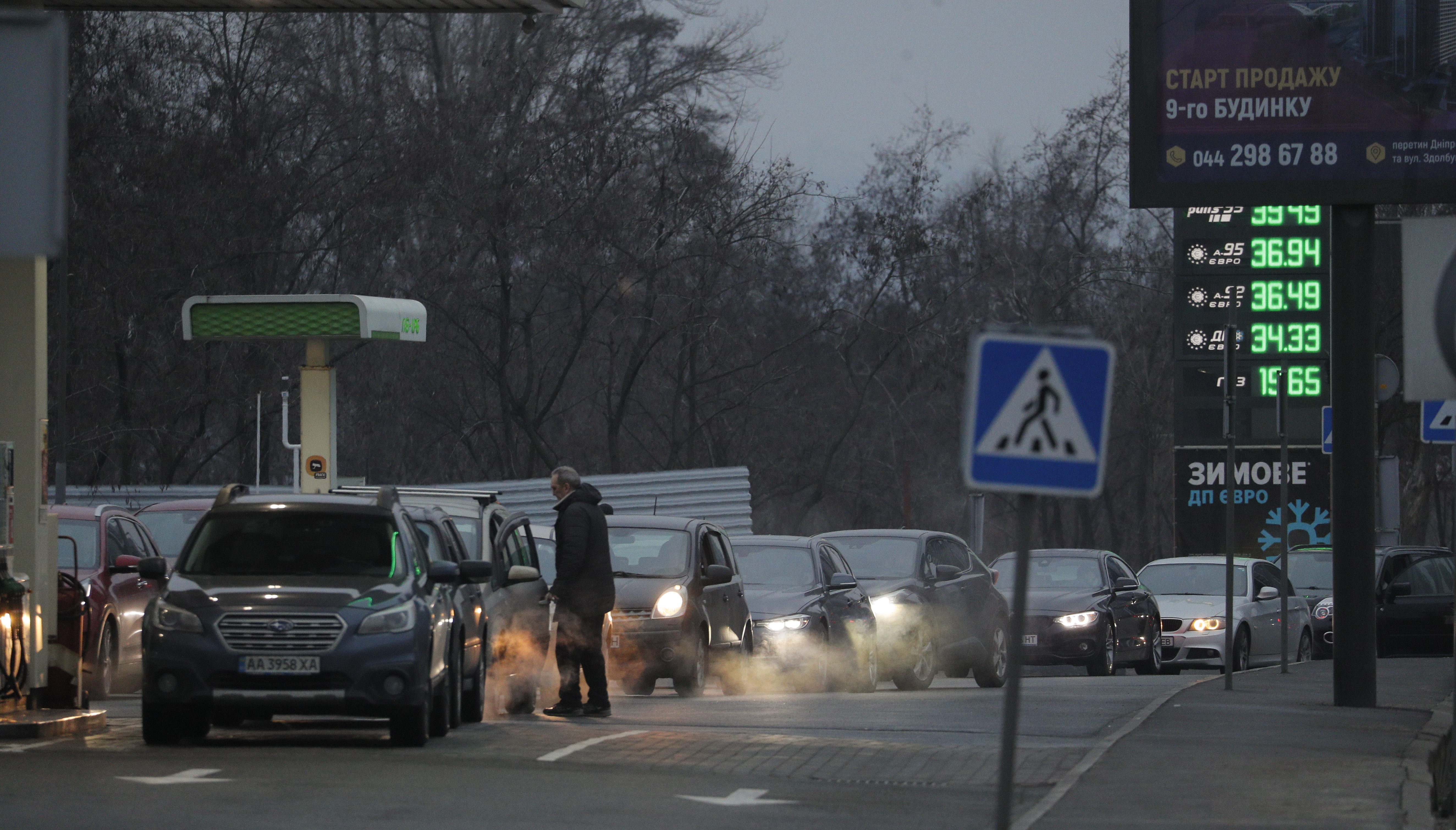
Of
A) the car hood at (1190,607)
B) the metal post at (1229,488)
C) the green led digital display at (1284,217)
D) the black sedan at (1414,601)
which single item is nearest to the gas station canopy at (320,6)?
the metal post at (1229,488)

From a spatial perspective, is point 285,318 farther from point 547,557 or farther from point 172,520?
point 547,557

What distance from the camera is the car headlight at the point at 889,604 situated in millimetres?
22875

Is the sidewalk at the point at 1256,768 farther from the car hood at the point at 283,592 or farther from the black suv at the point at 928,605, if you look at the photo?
the car hood at the point at 283,592

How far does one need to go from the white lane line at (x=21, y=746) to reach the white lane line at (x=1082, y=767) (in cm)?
582

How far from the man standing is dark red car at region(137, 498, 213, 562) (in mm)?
7516

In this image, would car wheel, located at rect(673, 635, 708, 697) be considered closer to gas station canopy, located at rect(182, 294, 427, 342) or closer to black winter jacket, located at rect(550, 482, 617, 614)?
black winter jacket, located at rect(550, 482, 617, 614)

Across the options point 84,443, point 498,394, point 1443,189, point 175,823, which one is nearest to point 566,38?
point 498,394

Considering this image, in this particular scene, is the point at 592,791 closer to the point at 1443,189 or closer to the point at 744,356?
the point at 1443,189

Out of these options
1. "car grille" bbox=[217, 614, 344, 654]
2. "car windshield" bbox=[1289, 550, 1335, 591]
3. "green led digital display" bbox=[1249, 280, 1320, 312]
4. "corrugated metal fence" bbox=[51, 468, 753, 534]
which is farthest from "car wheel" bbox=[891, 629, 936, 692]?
"green led digital display" bbox=[1249, 280, 1320, 312]

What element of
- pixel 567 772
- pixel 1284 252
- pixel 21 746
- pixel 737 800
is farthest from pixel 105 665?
pixel 1284 252

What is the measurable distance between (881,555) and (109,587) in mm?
8808

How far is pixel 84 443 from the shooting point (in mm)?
37875

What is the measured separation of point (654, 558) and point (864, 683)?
8.80 feet

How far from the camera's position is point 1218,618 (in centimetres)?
2928
